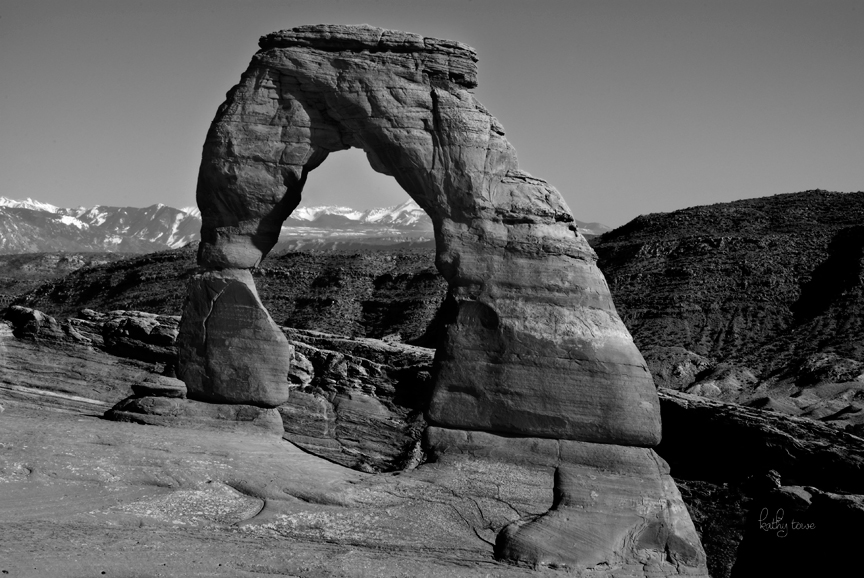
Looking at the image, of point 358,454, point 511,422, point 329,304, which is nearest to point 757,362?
point 329,304

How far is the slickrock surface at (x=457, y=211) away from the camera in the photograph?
553 inches

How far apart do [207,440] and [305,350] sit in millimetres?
6978

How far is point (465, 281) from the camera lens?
47.9 ft

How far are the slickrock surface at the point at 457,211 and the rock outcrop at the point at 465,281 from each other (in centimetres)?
2

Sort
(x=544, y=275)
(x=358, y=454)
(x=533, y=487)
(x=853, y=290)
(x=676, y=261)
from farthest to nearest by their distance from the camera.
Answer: (x=676, y=261), (x=853, y=290), (x=358, y=454), (x=544, y=275), (x=533, y=487)

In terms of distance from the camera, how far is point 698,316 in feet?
154

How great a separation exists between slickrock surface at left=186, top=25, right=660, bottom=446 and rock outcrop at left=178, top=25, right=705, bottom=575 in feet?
0.08

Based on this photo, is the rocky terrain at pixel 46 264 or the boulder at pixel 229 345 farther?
the rocky terrain at pixel 46 264

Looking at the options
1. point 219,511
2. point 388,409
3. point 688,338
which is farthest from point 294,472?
point 688,338

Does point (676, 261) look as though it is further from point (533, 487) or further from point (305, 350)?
point (533, 487)

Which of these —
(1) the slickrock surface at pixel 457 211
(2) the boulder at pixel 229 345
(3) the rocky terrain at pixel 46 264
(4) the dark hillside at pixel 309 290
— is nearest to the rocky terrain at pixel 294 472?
(2) the boulder at pixel 229 345

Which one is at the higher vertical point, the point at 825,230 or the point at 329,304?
the point at 825,230

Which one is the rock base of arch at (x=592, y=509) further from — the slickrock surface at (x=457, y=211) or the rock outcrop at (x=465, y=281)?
the slickrock surface at (x=457, y=211)
